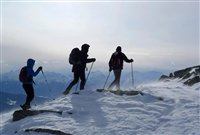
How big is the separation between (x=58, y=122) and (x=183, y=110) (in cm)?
592

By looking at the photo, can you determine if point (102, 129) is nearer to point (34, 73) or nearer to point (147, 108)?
point (147, 108)

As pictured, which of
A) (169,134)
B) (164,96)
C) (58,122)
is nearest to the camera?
(169,134)

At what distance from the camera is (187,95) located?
2042 cm

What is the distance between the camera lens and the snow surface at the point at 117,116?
1429cm

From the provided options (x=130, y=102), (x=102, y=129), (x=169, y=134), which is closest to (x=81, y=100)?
(x=130, y=102)

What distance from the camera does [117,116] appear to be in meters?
15.8

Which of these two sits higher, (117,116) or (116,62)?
(116,62)

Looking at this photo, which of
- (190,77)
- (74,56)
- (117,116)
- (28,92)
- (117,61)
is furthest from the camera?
(190,77)

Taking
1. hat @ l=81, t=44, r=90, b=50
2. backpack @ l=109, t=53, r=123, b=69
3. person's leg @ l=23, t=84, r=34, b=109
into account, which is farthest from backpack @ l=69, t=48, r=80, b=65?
person's leg @ l=23, t=84, r=34, b=109

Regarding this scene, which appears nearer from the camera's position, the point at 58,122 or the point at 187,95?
the point at 58,122

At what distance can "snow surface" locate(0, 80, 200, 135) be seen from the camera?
14289mm

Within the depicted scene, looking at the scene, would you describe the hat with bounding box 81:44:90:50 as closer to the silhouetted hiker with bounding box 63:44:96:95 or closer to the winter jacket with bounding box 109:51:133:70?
the silhouetted hiker with bounding box 63:44:96:95

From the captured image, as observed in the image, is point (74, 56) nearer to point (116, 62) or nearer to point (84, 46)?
point (84, 46)

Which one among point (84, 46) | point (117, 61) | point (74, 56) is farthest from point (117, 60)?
point (74, 56)
